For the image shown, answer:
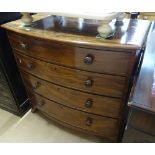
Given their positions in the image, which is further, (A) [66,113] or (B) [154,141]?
(A) [66,113]

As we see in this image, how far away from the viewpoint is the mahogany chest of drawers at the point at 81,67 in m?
0.87

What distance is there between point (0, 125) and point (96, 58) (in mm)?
1324

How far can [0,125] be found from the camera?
166 cm

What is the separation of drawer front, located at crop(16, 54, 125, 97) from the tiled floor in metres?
0.60

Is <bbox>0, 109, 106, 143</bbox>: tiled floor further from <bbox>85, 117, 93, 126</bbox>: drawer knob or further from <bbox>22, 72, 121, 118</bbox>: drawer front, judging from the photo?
<bbox>22, 72, 121, 118</bbox>: drawer front

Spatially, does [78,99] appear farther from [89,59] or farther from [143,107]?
[143,107]

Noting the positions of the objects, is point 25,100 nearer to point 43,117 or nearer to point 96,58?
point 43,117

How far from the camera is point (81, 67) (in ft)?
3.19

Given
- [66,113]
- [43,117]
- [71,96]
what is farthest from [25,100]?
[71,96]

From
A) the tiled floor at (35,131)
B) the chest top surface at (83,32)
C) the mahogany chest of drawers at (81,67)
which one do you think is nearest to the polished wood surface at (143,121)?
the mahogany chest of drawers at (81,67)

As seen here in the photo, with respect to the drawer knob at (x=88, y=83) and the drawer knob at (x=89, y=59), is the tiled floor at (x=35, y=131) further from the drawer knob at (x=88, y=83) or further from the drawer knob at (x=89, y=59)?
the drawer knob at (x=89, y=59)

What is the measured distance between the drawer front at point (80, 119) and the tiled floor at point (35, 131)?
0.18 meters

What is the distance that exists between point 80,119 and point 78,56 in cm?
57

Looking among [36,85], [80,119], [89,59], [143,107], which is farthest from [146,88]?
[36,85]
